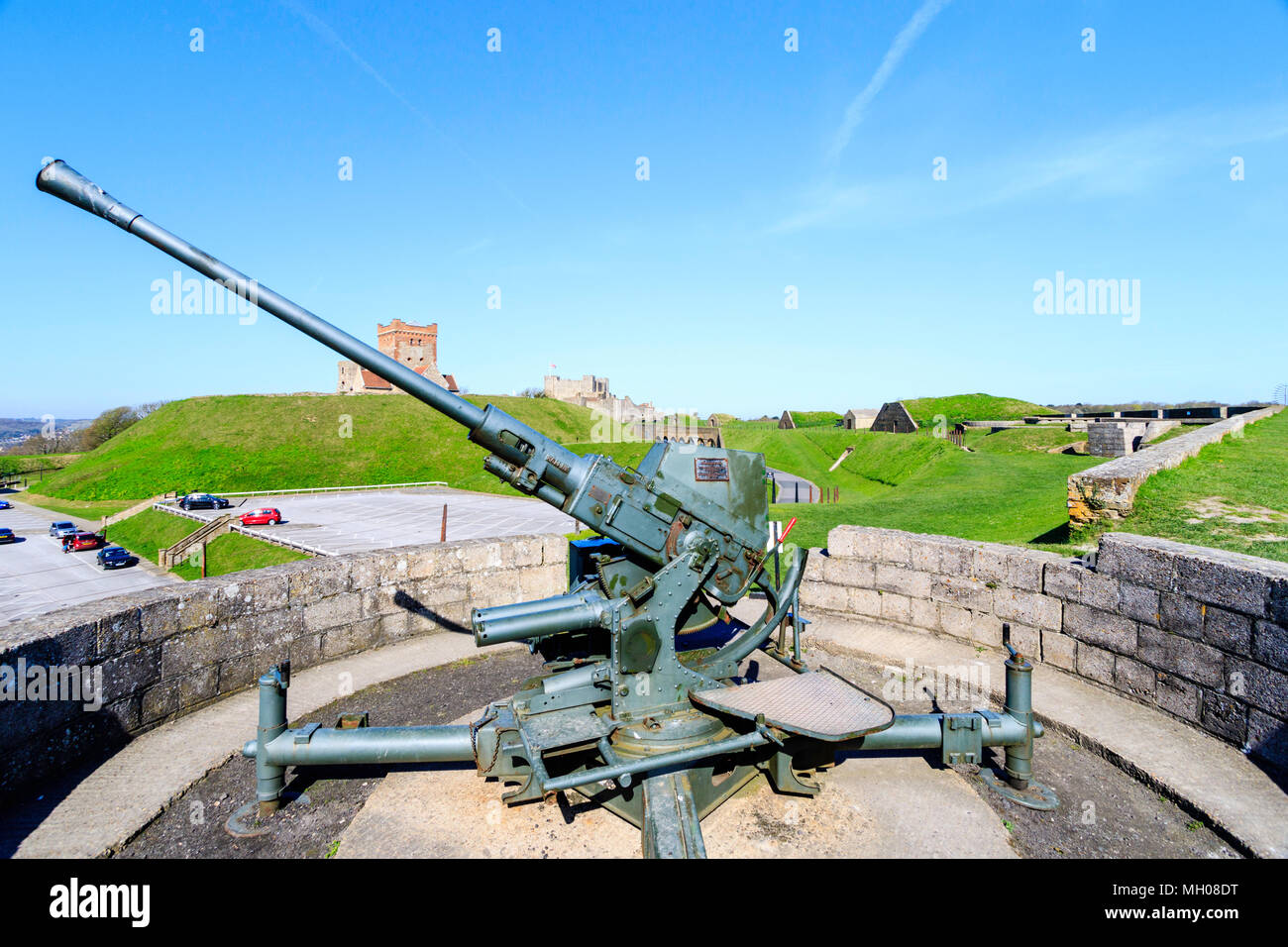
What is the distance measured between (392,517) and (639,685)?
3063 cm

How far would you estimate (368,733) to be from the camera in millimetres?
Answer: 4387

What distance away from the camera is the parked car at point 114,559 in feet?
90.9

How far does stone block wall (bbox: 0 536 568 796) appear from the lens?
15.0ft

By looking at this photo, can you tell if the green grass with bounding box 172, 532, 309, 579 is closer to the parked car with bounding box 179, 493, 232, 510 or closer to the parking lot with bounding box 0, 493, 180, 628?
the parking lot with bounding box 0, 493, 180, 628

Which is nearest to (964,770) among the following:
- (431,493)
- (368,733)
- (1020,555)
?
(1020,555)

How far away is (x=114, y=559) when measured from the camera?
2788 cm

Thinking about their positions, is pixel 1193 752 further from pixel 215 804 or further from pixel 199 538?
pixel 199 538

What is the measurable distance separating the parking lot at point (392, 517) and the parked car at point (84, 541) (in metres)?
4.48

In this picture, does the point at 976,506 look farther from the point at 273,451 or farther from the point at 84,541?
the point at 273,451

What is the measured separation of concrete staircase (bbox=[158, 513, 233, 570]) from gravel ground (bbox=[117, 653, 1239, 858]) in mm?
29247

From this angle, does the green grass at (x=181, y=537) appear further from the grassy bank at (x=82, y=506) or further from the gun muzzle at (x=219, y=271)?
the gun muzzle at (x=219, y=271)

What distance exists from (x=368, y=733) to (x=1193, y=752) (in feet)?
21.3

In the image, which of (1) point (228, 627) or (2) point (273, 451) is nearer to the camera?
(1) point (228, 627)

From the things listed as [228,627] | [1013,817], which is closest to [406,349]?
[228,627]
